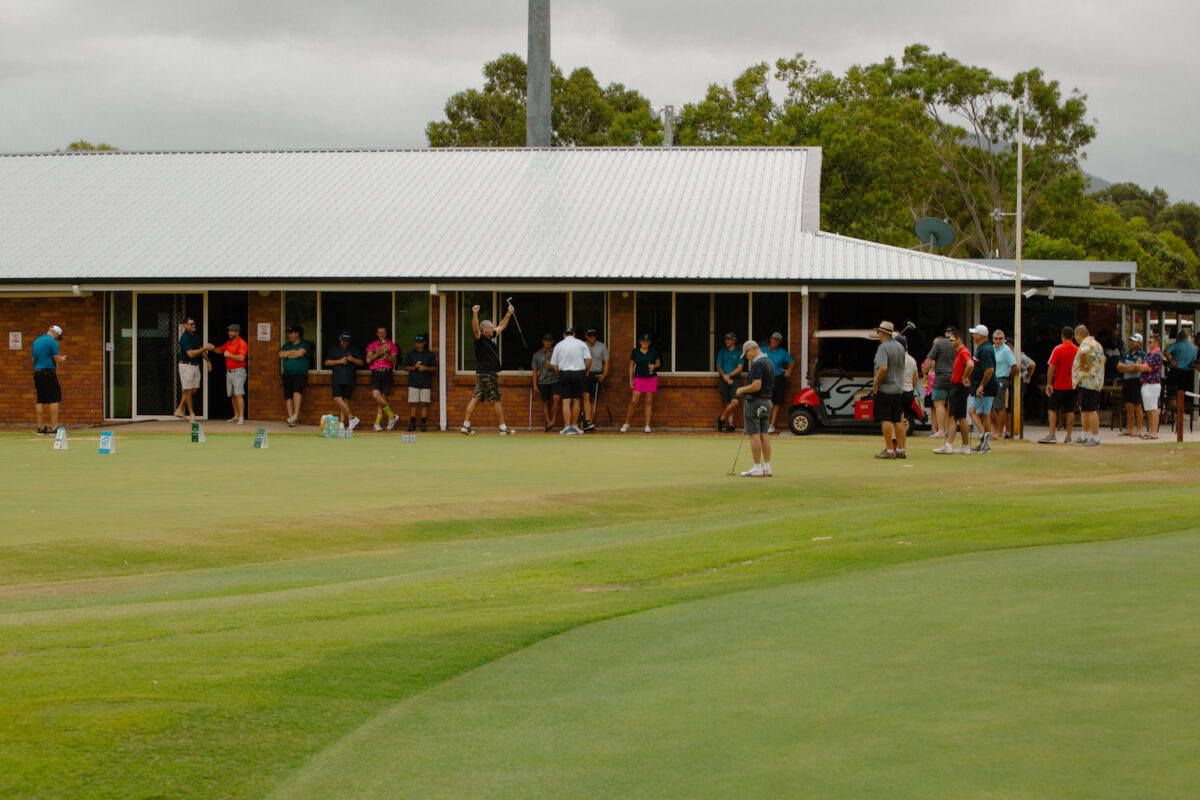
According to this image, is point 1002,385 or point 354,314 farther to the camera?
point 354,314

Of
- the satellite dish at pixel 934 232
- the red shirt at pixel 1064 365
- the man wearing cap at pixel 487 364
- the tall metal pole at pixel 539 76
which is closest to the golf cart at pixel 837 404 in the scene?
the red shirt at pixel 1064 365

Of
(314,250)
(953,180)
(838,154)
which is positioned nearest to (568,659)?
(314,250)

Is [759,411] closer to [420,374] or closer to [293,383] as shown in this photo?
[420,374]

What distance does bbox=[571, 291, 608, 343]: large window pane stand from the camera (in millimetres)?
23688

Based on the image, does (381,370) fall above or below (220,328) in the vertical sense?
below

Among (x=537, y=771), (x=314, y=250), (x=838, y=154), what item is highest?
(x=838, y=154)

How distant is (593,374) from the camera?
74.5 ft

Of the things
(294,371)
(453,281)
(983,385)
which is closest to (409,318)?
(453,281)

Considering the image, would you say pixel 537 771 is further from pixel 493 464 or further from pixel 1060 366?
pixel 1060 366

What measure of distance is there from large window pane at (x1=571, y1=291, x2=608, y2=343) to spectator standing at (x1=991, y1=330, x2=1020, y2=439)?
263 inches

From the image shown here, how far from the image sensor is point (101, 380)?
24.5 meters

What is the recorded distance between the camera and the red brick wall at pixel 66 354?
24469 millimetres

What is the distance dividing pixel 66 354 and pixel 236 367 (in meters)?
3.61

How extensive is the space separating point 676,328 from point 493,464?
8.06 meters
